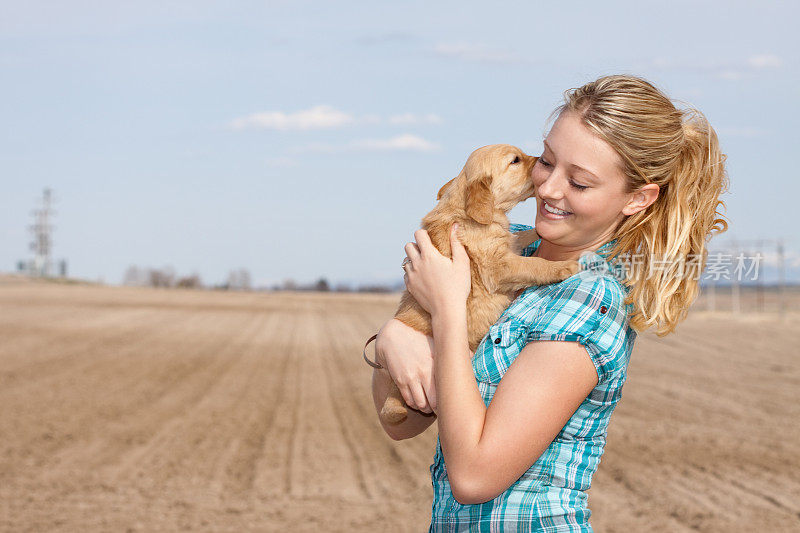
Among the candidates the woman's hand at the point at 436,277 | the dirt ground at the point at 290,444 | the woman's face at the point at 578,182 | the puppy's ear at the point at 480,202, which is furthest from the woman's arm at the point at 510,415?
the dirt ground at the point at 290,444

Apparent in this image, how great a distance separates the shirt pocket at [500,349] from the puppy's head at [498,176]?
120 centimetres

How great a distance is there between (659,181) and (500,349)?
2.14 ft

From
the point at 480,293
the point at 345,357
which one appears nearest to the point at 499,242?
the point at 480,293

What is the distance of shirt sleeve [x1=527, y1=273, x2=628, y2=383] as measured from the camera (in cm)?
202

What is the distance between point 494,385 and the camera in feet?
7.11

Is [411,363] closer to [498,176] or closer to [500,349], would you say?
[500,349]

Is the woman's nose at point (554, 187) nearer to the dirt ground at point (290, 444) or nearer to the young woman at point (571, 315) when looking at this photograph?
the young woman at point (571, 315)

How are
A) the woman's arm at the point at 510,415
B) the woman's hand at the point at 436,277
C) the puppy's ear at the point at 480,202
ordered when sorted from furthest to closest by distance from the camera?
the puppy's ear at the point at 480,202 → the woman's hand at the point at 436,277 → the woman's arm at the point at 510,415

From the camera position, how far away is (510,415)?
1.98m

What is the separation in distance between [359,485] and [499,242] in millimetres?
6683

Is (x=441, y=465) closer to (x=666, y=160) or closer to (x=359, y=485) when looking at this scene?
(x=666, y=160)

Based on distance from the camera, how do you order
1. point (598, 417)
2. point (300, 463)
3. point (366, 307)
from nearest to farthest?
point (598, 417) < point (300, 463) < point (366, 307)

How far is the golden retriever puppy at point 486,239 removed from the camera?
2.71m

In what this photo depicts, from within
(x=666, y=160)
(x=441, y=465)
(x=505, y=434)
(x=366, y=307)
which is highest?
(x=666, y=160)
